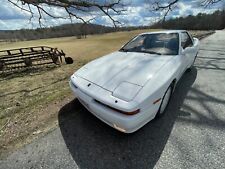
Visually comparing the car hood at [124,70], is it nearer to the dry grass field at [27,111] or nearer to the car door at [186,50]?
the car door at [186,50]

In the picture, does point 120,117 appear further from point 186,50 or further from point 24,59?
point 24,59

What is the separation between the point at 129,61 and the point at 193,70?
3492 mm

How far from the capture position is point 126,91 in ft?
8.16

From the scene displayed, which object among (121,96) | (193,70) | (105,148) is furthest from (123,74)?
(193,70)

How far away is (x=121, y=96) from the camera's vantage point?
2414mm

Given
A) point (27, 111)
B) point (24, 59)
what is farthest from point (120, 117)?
point (24, 59)

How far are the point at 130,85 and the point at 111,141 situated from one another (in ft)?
2.87

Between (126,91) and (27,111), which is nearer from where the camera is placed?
(126,91)

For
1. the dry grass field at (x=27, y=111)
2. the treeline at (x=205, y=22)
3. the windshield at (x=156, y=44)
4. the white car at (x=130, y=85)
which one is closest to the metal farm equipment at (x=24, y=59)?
the dry grass field at (x=27, y=111)

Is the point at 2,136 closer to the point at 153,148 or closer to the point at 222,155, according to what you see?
the point at 153,148

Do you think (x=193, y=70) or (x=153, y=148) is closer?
(x=153, y=148)

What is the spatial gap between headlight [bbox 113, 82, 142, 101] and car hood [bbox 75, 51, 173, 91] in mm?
74

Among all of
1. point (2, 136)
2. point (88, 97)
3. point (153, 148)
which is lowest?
point (2, 136)

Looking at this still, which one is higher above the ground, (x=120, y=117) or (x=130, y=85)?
(x=130, y=85)
